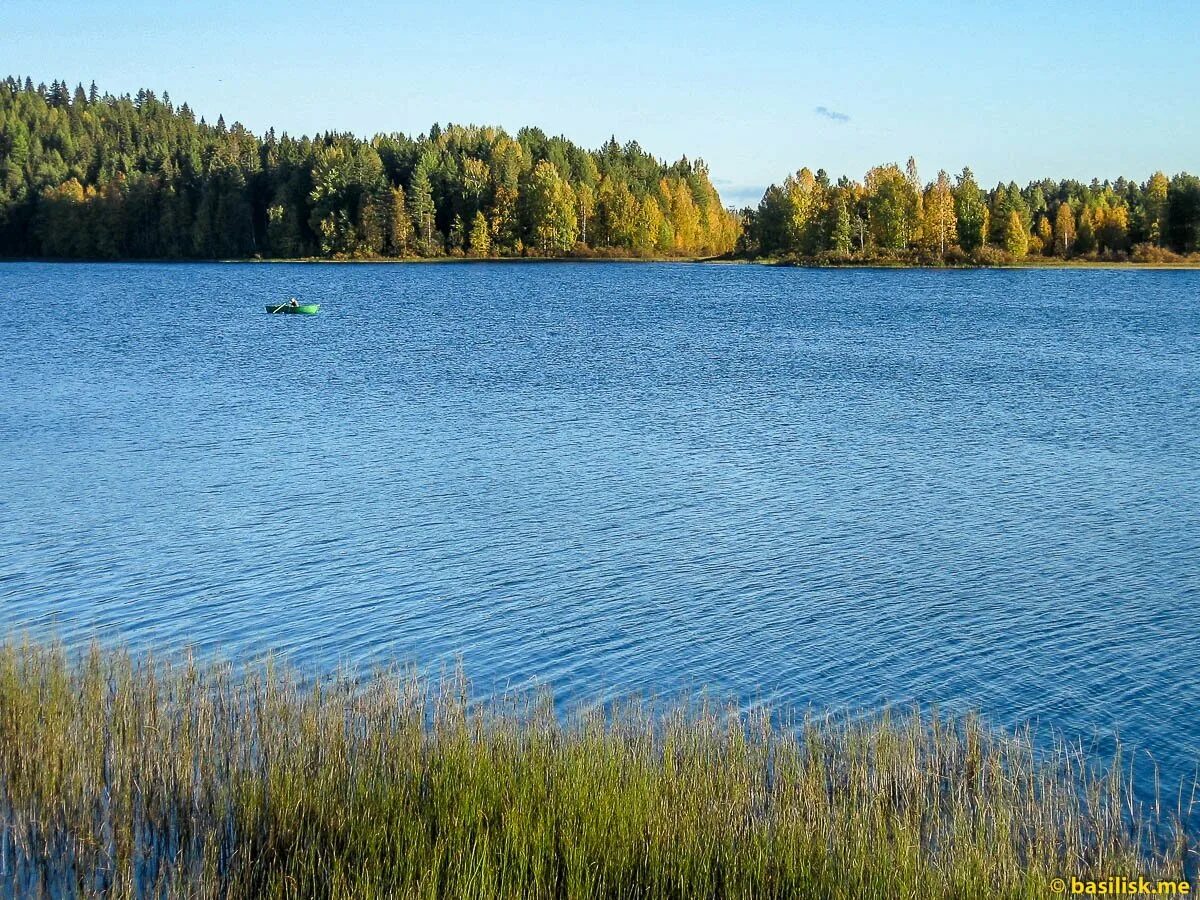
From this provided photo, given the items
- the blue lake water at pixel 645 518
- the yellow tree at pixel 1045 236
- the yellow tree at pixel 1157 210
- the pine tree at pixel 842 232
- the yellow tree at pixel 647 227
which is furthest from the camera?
the yellow tree at pixel 647 227

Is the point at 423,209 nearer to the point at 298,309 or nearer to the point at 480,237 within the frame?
the point at 480,237

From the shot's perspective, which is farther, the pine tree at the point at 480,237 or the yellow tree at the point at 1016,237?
the pine tree at the point at 480,237

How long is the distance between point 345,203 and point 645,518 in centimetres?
13566

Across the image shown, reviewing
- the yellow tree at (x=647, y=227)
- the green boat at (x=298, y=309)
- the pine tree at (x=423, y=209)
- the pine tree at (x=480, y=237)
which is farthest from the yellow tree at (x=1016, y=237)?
Result: the green boat at (x=298, y=309)

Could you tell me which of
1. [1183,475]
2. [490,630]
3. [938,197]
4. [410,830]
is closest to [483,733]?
[410,830]

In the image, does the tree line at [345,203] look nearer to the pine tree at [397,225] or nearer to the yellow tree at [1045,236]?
the pine tree at [397,225]

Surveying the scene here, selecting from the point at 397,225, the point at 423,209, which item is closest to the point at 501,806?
the point at 397,225

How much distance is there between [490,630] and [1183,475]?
17307mm

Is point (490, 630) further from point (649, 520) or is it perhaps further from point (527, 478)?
point (527, 478)

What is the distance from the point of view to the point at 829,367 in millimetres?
48500

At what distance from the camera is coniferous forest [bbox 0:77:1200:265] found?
135 meters

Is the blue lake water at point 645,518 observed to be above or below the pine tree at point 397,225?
below

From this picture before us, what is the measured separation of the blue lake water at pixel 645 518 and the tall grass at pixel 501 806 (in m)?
2.92

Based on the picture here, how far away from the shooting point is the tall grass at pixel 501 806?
852 centimetres
